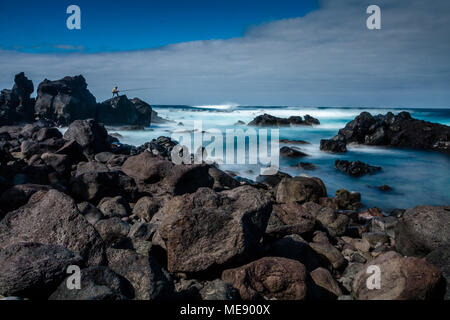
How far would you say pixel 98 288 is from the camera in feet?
7.79

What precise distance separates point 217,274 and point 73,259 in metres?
1.38

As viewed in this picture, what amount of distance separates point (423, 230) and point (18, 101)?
30248mm

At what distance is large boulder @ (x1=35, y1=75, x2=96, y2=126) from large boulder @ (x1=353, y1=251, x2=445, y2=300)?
28.1 meters

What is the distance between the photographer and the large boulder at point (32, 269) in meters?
2.45

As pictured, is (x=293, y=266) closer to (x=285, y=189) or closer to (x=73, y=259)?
(x=73, y=259)

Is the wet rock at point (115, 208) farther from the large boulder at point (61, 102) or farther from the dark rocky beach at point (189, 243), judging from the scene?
the large boulder at point (61, 102)

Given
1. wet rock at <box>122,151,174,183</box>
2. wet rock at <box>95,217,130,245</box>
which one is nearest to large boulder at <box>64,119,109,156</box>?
wet rock at <box>122,151,174,183</box>

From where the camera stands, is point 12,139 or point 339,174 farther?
point 339,174

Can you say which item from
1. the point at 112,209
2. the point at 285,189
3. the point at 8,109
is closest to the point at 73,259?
the point at 112,209

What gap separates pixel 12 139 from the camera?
44.9ft

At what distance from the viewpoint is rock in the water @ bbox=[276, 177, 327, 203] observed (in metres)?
8.68

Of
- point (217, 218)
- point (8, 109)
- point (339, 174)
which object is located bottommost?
point (339, 174)
